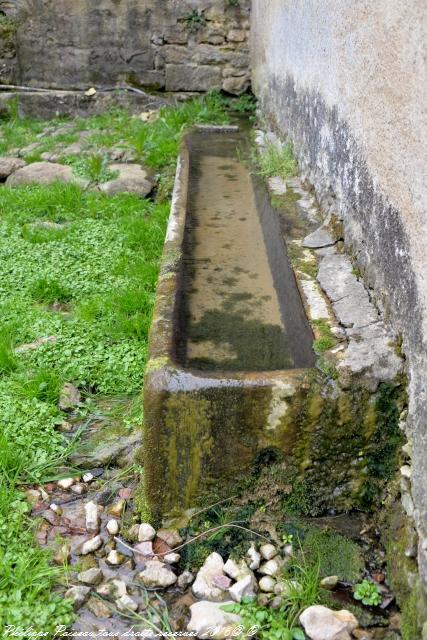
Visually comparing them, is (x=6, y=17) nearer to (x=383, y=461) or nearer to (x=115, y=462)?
(x=115, y=462)

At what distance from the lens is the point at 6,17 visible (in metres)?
6.96

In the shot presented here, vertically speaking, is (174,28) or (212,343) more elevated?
(174,28)

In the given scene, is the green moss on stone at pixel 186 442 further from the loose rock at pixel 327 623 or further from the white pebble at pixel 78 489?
the loose rock at pixel 327 623

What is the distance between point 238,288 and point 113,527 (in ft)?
4.18

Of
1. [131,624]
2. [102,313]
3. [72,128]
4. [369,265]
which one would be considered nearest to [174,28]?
[72,128]

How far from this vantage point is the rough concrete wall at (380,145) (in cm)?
190

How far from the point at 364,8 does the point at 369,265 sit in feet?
3.51

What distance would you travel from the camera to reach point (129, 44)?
23.2ft

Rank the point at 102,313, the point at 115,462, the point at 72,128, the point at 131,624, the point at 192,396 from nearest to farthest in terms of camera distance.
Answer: the point at 131,624
the point at 192,396
the point at 115,462
the point at 102,313
the point at 72,128

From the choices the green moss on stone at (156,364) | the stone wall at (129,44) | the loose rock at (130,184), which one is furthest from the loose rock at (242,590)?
the stone wall at (129,44)

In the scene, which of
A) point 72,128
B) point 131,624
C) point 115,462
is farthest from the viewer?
point 72,128

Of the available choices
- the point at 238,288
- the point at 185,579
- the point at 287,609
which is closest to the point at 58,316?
the point at 238,288

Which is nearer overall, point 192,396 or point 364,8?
point 192,396

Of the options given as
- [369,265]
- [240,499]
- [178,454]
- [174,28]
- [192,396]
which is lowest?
[240,499]
